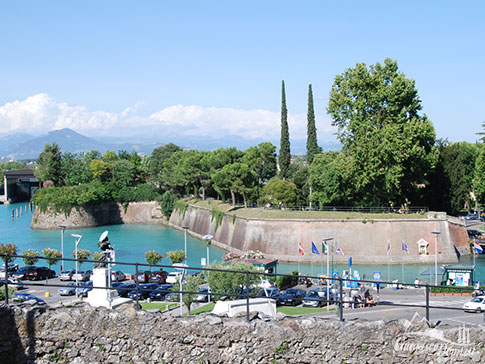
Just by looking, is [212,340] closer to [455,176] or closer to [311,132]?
[455,176]

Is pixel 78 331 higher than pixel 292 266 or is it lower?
higher

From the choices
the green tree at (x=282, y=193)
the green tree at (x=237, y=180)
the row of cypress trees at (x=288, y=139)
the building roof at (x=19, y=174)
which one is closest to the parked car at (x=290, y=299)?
the green tree at (x=282, y=193)

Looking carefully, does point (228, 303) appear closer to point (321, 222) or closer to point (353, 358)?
point (353, 358)

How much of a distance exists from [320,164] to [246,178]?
346 inches

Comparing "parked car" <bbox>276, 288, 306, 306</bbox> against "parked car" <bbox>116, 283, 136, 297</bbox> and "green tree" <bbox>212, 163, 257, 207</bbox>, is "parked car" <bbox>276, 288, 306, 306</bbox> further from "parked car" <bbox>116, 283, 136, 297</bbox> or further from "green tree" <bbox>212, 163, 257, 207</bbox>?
"green tree" <bbox>212, 163, 257, 207</bbox>

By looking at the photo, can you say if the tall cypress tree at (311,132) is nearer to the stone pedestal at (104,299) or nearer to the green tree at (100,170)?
the green tree at (100,170)

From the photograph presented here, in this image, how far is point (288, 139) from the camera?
68062 mm

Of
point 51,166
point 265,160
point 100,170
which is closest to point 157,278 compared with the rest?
point 265,160

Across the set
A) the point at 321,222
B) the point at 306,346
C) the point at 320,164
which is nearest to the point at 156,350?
the point at 306,346

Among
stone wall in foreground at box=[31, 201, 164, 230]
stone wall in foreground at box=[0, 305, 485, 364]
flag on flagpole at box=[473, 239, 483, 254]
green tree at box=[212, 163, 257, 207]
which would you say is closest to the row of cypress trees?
green tree at box=[212, 163, 257, 207]

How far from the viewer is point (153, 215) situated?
7600cm

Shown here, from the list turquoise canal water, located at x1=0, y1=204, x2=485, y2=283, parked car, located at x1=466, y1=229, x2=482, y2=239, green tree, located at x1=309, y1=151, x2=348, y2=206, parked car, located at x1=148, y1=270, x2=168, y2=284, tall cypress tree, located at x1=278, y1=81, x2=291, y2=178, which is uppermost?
tall cypress tree, located at x1=278, y1=81, x2=291, y2=178

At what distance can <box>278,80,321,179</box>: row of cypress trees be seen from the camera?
213 feet

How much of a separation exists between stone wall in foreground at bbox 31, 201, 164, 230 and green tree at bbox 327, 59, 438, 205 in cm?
3702
